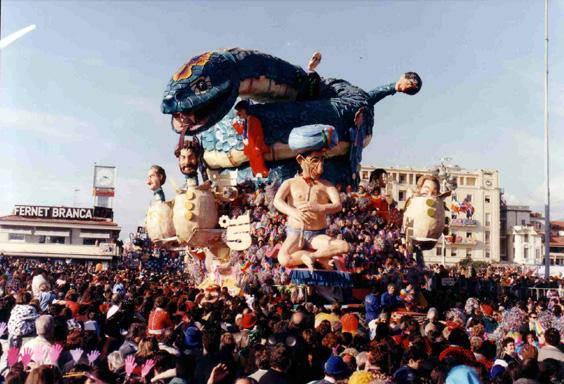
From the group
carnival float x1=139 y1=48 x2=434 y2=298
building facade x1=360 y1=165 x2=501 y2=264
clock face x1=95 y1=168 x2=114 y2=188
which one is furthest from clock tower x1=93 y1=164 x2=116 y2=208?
carnival float x1=139 y1=48 x2=434 y2=298

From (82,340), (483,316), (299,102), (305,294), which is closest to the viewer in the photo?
(82,340)

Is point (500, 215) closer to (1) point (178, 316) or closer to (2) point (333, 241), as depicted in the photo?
(2) point (333, 241)

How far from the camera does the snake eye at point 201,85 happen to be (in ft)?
60.2

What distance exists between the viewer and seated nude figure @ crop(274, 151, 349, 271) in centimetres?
1387

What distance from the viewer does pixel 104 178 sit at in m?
80.0

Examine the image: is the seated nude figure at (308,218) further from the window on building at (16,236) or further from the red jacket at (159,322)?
the window on building at (16,236)

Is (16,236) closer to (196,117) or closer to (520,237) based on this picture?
(520,237)

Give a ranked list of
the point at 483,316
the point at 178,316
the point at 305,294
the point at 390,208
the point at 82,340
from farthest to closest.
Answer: the point at 390,208
the point at 305,294
the point at 483,316
the point at 178,316
the point at 82,340

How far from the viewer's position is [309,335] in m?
6.73

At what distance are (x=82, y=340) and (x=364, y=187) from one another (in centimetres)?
1321

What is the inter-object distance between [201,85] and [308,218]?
6.33 m

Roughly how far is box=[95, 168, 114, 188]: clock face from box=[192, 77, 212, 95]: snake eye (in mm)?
63713

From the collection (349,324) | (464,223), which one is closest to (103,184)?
(464,223)

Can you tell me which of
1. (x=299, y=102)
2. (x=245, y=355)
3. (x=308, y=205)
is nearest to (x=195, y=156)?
(x=299, y=102)
